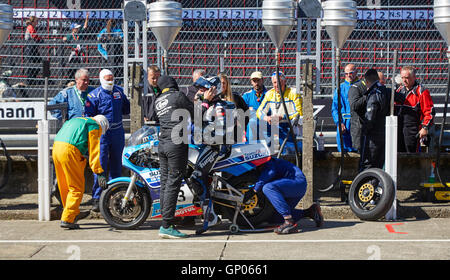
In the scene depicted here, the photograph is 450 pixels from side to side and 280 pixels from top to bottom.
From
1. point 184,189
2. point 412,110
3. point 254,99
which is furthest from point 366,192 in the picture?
point 184,189

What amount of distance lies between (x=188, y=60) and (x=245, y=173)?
216 inches

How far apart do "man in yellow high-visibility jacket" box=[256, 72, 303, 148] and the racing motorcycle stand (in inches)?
51.3

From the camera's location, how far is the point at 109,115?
920 centimetres

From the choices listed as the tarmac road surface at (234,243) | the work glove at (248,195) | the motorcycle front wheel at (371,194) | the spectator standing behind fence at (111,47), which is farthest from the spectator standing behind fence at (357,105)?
the spectator standing behind fence at (111,47)

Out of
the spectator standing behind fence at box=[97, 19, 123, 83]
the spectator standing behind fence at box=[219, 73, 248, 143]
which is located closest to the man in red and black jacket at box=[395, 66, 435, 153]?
the spectator standing behind fence at box=[219, 73, 248, 143]

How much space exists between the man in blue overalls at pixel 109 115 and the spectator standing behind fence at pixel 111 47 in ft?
7.36

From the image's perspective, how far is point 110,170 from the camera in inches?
365

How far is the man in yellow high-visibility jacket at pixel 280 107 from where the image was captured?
30.6 feet

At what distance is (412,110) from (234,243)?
3.81m

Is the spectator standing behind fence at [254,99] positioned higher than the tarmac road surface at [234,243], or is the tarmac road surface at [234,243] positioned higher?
the spectator standing behind fence at [254,99]

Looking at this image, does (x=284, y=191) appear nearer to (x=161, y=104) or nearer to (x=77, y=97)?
(x=161, y=104)

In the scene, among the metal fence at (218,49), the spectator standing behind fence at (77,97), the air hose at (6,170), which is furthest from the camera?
the metal fence at (218,49)

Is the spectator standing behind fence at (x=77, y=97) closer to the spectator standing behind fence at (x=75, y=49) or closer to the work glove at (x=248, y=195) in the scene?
the work glove at (x=248, y=195)

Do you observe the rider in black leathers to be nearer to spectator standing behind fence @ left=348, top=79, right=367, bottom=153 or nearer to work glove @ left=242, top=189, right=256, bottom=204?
work glove @ left=242, top=189, right=256, bottom=204
